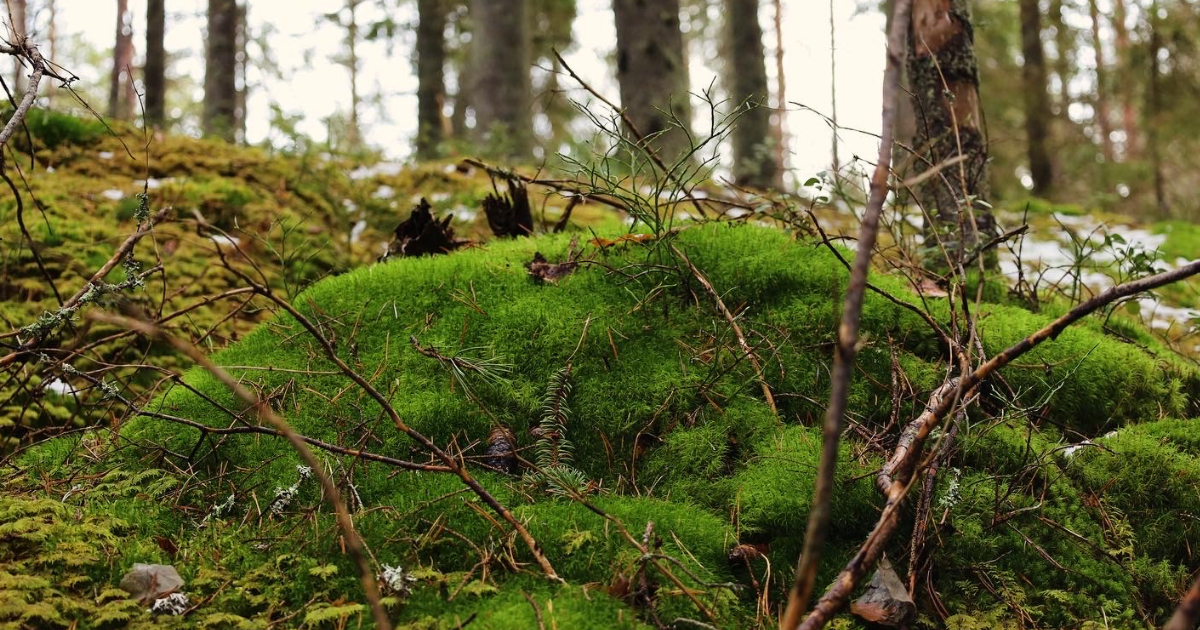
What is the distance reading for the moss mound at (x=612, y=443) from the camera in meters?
1.87

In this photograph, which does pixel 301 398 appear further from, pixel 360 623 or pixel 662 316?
pixel 662 316

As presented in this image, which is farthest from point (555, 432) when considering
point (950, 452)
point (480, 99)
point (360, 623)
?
point (480, 99)

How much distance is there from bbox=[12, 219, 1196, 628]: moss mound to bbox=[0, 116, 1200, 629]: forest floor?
1 cm

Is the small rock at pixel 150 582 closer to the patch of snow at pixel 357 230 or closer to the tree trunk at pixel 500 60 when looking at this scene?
the patch of snow at pixel 357 230

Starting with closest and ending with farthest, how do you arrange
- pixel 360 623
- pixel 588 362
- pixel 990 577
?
1. pixel 360 623
2. pixel 990 577
3. pixel 588 362

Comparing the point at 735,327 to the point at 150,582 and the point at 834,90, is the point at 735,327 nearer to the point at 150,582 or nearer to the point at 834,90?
the point at 150,582

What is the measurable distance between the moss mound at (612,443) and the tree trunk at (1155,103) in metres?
10.0

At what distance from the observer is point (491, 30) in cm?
965

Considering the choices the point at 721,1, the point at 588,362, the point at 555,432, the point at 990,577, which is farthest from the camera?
the point at 721,1

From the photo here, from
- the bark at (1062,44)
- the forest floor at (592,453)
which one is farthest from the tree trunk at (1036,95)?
the forest floor at (592,453)

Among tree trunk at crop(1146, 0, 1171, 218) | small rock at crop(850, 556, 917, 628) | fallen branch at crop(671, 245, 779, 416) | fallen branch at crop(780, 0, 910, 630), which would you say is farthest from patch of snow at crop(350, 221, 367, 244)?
tree trunk at crop(1146, 0, 1171, 218)

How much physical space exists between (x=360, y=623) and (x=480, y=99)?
29.2 ft

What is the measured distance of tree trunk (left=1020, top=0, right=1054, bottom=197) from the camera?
1112 centimetres

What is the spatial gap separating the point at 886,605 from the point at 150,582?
5.92ft
